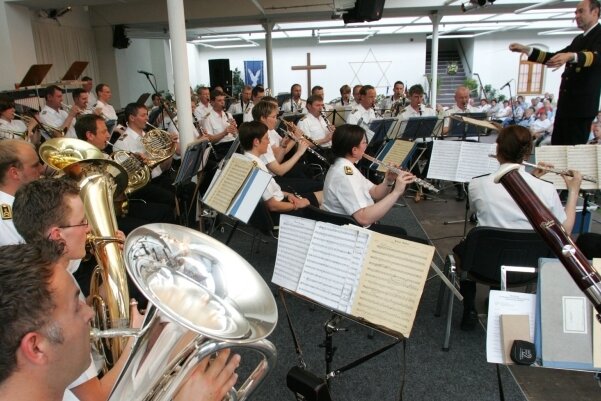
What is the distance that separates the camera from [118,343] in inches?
69.1

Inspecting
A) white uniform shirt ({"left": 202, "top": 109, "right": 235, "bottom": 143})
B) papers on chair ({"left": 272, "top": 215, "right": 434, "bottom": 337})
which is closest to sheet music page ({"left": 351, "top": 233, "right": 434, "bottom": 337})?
papers on chair ({"left": 272, "top": 215, "right": 434, "bottom": 337})

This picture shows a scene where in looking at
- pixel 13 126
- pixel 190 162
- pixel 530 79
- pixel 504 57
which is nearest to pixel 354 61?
pixel 504 57

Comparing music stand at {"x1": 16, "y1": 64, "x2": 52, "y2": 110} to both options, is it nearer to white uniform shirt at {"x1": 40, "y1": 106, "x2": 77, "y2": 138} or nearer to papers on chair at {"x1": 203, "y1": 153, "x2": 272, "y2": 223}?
white uniform shirt at {"x1": 40, "y1": 106, "x2": 77, "y2": 138}

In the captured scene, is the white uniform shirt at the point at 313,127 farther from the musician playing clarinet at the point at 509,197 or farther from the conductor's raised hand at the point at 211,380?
the conductor's raised hand at the point at 211,380

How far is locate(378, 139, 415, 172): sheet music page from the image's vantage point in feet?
15.0

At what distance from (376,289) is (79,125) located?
3464 mm

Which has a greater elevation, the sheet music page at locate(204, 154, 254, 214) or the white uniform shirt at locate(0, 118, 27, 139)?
the white uniform shirt at locate(0, 118, 27, 139)

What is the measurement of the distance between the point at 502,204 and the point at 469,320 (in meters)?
0.83

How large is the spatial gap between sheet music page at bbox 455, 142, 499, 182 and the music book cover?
2.56 m

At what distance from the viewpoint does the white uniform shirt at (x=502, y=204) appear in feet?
8.55

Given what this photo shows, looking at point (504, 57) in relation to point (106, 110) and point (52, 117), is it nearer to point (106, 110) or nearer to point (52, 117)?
point (106, 110)

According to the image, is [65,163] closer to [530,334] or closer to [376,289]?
[376,289]

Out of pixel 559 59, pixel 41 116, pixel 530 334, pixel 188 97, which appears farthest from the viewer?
pixel 41 116

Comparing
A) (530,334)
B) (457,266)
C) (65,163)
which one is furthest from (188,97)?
(530,334)
